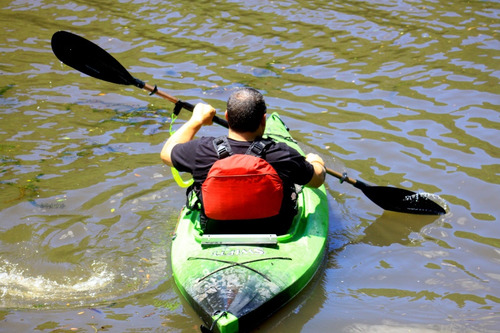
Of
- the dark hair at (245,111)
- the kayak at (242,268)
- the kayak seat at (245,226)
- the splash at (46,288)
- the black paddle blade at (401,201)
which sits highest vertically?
the dark hair at (245,111)

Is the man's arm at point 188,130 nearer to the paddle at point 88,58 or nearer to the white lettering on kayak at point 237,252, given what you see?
the white lettering on kayak at point 237,252

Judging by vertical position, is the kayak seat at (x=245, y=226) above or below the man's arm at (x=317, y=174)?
below

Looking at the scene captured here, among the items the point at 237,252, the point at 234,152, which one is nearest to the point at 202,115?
the point at 234,152

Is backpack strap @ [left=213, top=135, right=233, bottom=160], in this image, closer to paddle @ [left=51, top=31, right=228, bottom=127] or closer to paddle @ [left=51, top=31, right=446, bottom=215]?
paddle @ [left=51, top=31, right=446, bottom=215]

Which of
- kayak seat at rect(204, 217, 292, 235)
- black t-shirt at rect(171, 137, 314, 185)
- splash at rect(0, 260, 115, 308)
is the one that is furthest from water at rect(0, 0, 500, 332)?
black t-shirt at rect(171, 137, 314, 185)

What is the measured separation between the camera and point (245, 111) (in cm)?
406

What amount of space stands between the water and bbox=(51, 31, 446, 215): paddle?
174 mm

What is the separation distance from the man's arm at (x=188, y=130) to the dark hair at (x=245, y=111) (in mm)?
588

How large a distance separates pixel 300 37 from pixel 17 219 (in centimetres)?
627

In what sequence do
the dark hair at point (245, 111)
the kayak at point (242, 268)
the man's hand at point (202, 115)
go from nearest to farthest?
the kayak at point (242, 268) → the dark hair at point (245, 111) → the man's hand at point (202, 115)

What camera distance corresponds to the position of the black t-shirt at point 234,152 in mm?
4121

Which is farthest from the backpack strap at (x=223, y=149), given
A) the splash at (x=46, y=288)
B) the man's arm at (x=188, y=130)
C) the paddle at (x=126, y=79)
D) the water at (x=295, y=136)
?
the splash at (x=46, y=288)

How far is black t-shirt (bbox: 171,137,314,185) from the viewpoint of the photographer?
4121 millimetres

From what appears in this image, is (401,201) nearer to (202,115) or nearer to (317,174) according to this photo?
(317,174)
